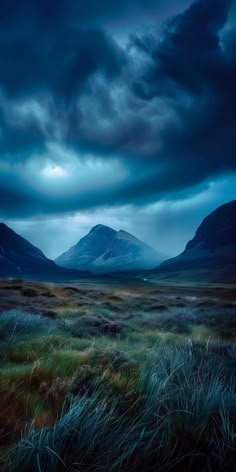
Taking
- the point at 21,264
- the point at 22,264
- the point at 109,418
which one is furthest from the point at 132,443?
the point at 22,264

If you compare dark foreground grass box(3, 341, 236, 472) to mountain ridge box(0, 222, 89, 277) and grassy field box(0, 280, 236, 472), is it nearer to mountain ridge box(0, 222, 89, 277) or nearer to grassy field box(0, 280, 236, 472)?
grassy field box(0, 280, 236, 472)

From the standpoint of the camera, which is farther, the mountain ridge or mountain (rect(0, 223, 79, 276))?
the mountain ridge

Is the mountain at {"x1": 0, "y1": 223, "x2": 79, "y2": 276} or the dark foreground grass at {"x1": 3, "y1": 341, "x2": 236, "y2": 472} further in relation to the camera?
the mountain at {"x1": 0, "y1": 223, "x2": 79, "y2": 276}

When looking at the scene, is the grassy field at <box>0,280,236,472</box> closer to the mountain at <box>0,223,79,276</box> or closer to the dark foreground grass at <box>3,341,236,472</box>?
the dark foreground grass at <box>3,341,236,472</box>

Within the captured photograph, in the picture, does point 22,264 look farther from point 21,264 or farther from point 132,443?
point 132,443

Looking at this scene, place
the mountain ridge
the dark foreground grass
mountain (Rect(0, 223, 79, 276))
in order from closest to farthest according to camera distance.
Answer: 1. the dark foreground grass
2. mountain (Rect(0, 223, 79, 276))
3. the mountain ridge

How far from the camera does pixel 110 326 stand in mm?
8688

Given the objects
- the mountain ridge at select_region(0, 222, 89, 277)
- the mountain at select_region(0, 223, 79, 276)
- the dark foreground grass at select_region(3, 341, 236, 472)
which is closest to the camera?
the dark foreground grass at select_region(3, 341, 236, 472)

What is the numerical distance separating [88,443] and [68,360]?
2068 mm

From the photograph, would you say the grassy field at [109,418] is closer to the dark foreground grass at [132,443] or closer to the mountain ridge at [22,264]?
the dark foreground grass at [132,443]

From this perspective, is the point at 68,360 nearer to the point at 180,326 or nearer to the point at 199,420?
the point at 199,420

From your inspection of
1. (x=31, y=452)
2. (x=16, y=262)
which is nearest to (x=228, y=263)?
(x=16, y=262)

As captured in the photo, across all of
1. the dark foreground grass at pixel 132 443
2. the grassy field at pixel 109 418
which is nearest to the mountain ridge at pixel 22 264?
the grassy field at pixel 109 418

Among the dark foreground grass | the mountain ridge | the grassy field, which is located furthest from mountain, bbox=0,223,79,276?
the dark foreground grass
